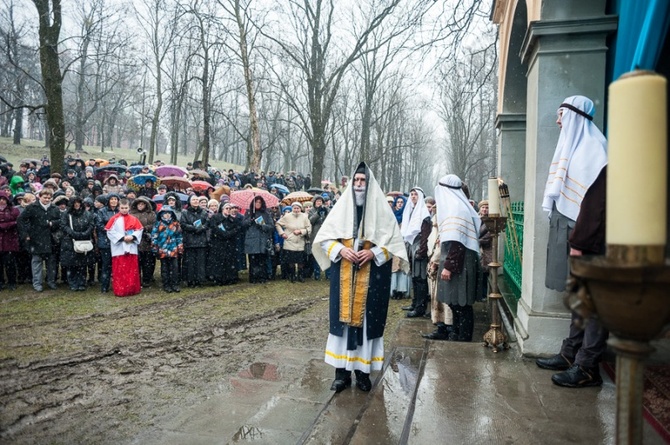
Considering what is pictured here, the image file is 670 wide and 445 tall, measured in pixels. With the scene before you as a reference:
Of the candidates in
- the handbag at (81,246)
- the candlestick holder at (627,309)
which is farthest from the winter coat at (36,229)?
the candlestick holder at (627,309)

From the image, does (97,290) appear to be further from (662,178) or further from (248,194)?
(662,178)

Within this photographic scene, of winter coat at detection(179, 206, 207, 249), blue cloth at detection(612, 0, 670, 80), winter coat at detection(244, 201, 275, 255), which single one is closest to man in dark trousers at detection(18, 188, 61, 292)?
winter coat at detection(179, 206, 207, 249)

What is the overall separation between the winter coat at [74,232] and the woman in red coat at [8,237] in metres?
0.85

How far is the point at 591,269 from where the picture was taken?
3.91ft

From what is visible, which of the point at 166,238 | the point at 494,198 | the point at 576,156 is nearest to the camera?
the point at 576,156

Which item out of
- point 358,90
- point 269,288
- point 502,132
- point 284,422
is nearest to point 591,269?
point 284,422

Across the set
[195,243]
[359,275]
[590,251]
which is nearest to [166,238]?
[195,243]

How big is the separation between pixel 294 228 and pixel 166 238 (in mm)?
3237

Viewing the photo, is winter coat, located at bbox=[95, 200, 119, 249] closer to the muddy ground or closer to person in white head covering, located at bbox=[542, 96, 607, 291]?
the muddy ground

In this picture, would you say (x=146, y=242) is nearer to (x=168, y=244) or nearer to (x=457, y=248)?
(x=168, y=244)

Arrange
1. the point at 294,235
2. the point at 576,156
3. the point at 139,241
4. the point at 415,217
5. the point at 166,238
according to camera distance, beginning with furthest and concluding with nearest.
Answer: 1. the point at 294,235
2. the point at 166,238
3. the point at 139,241
4. the point at 415,217
5. the point at 576,156

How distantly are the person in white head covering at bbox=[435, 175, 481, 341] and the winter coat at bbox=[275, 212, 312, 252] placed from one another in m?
6.40

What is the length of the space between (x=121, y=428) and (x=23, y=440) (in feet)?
2.30

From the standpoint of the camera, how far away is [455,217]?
5.76 m
